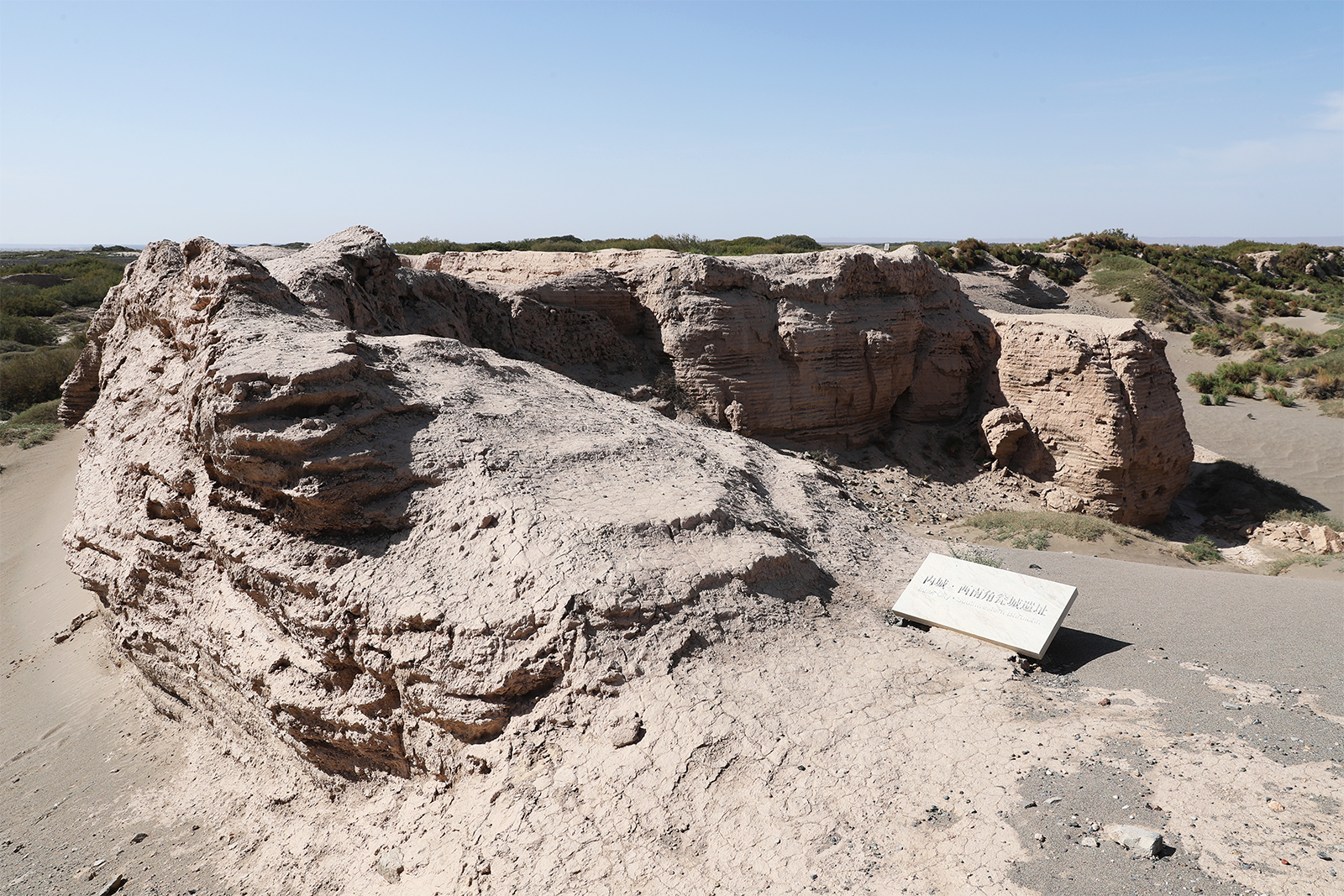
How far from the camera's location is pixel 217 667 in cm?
538

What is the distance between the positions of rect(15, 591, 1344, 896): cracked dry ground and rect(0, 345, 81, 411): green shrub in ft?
60.0

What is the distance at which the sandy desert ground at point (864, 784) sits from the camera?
3105mm

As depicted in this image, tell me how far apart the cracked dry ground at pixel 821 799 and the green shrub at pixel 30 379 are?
60.0 feet

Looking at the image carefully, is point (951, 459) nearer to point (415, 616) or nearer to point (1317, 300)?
point (415, 616)

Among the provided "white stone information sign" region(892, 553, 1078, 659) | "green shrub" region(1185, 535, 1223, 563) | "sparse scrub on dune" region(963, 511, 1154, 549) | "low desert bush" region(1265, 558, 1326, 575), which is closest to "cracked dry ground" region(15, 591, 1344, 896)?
"white stone information sign" region(892, 553, 1078, 659)

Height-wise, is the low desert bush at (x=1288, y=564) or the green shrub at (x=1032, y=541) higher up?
the green shrub at (x=1032, y=541)

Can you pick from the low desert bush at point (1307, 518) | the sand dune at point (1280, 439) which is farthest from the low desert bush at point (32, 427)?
the low desert bush at point (1307, 518)

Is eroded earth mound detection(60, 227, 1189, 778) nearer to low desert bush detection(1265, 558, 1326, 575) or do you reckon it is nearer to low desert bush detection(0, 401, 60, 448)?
low desert bush detection(1265, 558, 1326, 575)

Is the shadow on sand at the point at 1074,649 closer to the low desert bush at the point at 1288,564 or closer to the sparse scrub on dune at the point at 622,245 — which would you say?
the low desert bush at the point at 1288,564

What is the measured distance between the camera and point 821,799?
347 cm

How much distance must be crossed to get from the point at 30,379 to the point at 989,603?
2254cm

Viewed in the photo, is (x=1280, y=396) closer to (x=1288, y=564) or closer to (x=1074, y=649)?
(x=1288, y=564)

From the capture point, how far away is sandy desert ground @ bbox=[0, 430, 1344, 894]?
10.2 feet

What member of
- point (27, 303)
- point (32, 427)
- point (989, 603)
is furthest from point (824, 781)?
point (27, 303)
